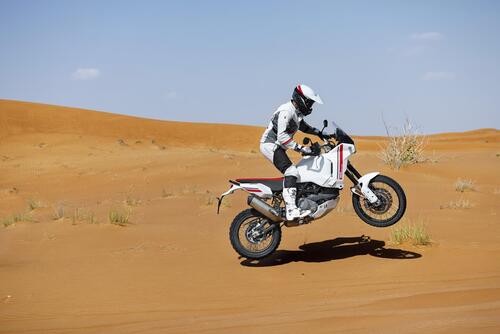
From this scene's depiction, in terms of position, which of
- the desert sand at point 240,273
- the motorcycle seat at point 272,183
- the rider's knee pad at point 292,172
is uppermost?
the rider's knee pad at point 292,172

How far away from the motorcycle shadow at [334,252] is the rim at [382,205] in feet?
1.48

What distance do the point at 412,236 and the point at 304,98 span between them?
2.26m

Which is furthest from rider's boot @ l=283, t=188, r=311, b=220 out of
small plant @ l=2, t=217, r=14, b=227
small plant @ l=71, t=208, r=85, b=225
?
small plant @ l=2, t=217, r=14, b=227

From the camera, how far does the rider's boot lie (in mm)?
6758

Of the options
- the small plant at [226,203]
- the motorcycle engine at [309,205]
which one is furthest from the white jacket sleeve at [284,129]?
the small plant at [226,203]

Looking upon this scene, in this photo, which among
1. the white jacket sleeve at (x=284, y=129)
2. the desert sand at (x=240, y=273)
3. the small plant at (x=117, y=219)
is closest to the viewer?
the desert sand at (x=240, y=273)

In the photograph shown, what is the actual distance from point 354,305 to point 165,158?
20.5 metres

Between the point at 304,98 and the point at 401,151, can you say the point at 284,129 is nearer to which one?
the point at 304,98

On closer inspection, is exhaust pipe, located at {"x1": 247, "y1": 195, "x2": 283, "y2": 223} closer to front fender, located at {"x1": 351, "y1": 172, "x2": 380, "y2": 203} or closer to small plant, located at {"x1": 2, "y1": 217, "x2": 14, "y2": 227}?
front fender, located at {"x1": 351, "y1": 172, "x2": 380, "y2": 203}

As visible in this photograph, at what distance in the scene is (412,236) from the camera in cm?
726

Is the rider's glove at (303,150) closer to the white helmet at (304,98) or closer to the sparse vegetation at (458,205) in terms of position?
the white helmet at (304,98)

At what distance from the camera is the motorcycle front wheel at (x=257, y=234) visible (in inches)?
274

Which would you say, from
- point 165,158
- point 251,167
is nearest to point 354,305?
point 251,167

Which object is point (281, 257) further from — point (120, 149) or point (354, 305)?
point (120, 149)
